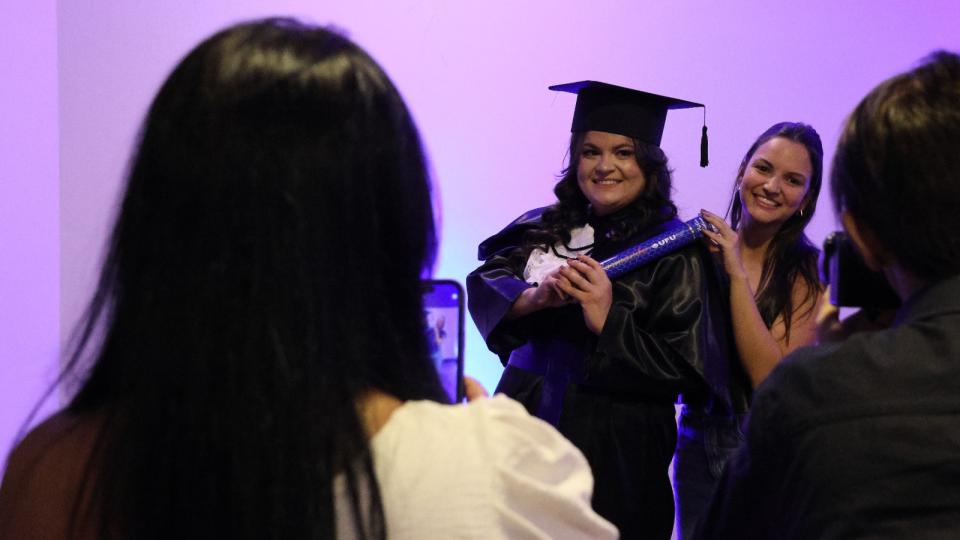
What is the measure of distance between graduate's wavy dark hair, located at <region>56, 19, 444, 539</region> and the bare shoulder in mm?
21

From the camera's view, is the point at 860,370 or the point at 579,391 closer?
the point at 860,370

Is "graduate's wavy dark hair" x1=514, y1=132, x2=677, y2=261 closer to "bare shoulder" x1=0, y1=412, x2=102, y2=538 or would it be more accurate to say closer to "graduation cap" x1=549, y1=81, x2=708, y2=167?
"graduation cap" x1=549, y1=81, x2=708, y2=167

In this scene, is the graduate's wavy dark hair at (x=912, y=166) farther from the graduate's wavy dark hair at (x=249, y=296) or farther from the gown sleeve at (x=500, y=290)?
the gown sleeve at (x=500, y=290)

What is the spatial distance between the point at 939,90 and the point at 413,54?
8.90 ft

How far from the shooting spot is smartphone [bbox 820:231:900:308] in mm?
1231

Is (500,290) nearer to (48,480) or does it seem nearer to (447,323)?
(447,323)

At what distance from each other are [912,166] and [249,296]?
2.32 feet

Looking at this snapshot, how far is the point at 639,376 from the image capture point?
2.30 m

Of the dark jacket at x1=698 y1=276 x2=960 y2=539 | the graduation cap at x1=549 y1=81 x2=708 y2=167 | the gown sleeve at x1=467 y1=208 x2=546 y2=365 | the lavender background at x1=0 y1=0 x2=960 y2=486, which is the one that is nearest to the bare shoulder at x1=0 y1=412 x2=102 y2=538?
the dark jacket at x1=698 y1=276 x2=960 y2=539

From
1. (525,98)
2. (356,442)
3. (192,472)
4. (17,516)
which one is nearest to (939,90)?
(356,442)

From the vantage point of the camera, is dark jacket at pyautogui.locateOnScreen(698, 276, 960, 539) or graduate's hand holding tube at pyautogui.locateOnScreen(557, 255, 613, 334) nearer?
dark jacket at pyautogui.locateOnScreen(698, 276, 960, 539)

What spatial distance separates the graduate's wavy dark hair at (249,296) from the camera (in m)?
0.73

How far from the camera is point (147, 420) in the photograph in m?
0.74

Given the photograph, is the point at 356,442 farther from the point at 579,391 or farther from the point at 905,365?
the point at 579,391
